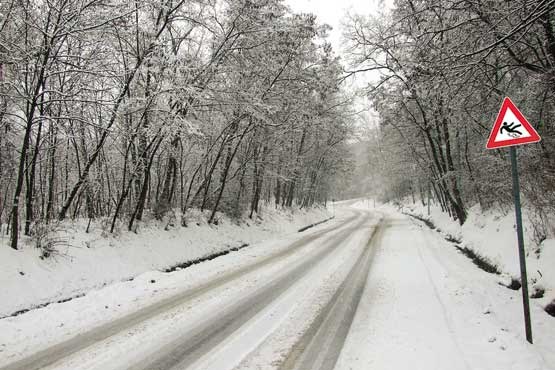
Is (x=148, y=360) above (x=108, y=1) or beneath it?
beneath

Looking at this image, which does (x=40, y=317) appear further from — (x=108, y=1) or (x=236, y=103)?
(x=236, y=103)

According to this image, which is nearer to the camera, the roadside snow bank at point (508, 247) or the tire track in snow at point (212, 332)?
the tire track in snow at point (212, 332)

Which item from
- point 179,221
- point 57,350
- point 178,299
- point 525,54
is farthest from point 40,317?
point 525,54

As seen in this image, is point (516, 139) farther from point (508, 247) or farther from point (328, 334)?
point (508, 247)

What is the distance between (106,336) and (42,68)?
5.57m

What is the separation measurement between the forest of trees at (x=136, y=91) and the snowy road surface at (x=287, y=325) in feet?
10.0

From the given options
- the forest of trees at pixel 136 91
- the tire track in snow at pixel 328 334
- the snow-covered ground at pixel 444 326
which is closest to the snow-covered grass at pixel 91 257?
the forest of trees at pixel 136 91

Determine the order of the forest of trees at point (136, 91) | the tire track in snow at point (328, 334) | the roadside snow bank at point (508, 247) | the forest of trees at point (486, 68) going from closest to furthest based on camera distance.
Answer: the tire track in snow at point (328, 334), the forest of trees at point (486, 68), the roadside snow bank at point (508, 247), the forest of trees at point (136, 91)

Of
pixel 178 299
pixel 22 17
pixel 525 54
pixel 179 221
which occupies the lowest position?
pixel 178 299

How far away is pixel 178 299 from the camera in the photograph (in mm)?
6934

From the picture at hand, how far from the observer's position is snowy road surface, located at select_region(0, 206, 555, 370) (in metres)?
4.12

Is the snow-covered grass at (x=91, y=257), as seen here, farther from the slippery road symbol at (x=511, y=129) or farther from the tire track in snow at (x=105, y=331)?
the slippery road symbol at (x=511, y=129)

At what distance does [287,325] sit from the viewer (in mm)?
5324

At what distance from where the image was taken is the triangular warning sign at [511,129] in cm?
439
